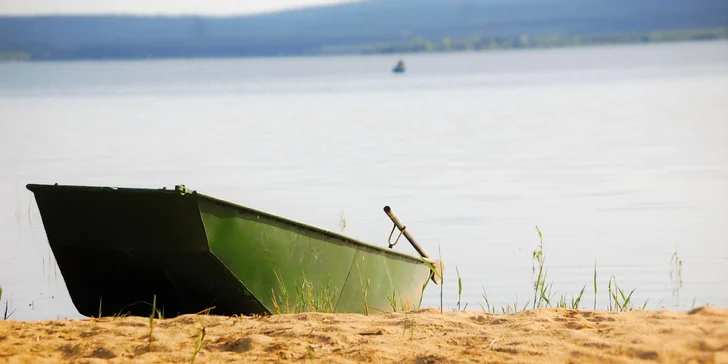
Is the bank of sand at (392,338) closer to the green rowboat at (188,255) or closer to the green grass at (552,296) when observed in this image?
the green rowboat at (188,255)

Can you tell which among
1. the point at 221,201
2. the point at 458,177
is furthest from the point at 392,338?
the point at 458,177

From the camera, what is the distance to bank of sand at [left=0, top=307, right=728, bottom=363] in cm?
684

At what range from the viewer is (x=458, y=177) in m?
23.0

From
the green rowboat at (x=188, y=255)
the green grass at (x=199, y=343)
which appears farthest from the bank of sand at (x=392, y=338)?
the green rowboat at (x=188, y=255)

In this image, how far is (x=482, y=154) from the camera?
27703 mm

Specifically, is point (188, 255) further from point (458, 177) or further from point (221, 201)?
point (458, 177)

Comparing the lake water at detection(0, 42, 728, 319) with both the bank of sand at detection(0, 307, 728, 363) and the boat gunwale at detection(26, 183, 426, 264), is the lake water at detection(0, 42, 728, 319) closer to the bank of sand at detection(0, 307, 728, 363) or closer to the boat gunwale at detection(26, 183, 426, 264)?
the boat gunwale at detection(26, 183, 426, 264)

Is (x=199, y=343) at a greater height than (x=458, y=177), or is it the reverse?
(x=458, y=177)

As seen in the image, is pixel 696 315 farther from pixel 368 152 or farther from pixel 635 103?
pixel 635 103

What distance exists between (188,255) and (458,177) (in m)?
15.2

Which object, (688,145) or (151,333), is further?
(688,145)

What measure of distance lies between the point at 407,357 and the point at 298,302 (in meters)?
2.04

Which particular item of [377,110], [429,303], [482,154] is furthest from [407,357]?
[377,110]

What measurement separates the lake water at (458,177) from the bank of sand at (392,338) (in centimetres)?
437
